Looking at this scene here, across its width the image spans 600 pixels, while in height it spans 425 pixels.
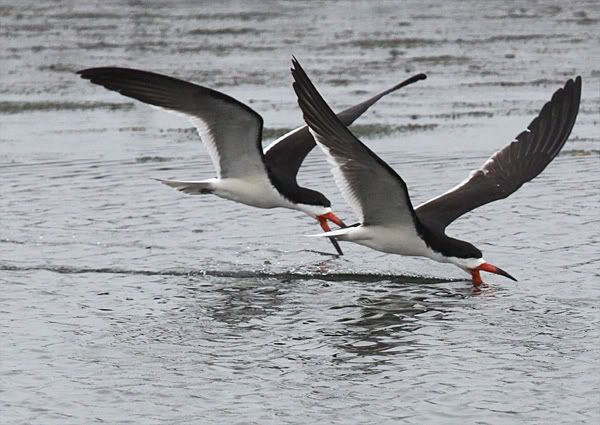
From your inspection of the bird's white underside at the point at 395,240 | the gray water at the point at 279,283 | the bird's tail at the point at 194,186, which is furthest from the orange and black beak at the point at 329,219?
the bird's white underside at the point at 395,240

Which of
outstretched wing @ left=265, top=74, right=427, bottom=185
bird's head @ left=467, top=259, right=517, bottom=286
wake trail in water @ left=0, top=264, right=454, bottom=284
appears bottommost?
wake trail in water @ left=0, top=264, right=454, bottom=284

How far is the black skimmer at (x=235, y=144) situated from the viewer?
10.1 meters

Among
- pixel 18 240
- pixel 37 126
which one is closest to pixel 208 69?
pixel 37 126

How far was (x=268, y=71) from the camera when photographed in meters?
22.2

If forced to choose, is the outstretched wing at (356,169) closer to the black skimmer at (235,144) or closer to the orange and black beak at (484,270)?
the orange and black beak at (484,270)

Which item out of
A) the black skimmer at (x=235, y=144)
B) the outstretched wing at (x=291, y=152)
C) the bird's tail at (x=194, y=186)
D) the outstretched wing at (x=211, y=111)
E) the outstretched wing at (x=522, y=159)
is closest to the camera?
the outstretched wing at (x=211, y=111)

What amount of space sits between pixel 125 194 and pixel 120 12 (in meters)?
20.7

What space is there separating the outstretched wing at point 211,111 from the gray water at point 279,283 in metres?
0.62

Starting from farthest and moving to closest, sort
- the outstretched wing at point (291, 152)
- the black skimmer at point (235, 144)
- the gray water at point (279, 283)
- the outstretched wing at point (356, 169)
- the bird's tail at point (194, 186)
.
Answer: the outstretched wing at point (291, 152) → the bird's tail at point (194, 186) → the black skimmer at point (235, 144) → the outstretched wing at point (356, 169) → the gray water at point (279, 283)

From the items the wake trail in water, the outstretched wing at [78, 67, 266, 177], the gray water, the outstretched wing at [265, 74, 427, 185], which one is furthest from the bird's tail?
the wake trail in water

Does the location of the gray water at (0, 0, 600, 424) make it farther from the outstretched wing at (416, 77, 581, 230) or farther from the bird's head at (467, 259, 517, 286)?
the outstretched wing at (416, 77, 581, 230)

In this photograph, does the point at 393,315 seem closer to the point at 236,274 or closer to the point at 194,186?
the point at 236,274

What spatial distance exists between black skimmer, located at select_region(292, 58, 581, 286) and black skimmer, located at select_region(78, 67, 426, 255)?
87 centimetres

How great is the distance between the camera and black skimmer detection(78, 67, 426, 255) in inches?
397
